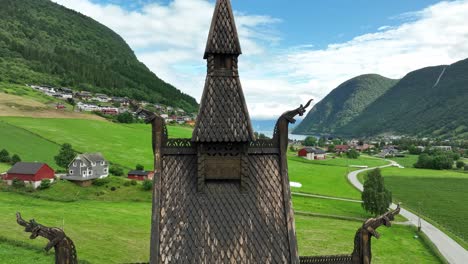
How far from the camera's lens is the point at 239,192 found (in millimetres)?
13102

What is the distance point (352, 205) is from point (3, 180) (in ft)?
230

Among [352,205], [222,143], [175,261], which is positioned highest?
[222,143]

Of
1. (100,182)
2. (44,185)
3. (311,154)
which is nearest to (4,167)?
(44,185)

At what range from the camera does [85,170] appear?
6969 cm

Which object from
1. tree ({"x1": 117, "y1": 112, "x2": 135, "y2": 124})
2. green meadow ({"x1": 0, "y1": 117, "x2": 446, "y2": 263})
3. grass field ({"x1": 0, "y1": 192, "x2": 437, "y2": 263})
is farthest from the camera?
tree ({"x1": 117, "y1": 112, "x2": 135, "y2": 124})

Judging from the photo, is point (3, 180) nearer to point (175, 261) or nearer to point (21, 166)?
point (21, 166)

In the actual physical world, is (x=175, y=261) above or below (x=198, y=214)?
below

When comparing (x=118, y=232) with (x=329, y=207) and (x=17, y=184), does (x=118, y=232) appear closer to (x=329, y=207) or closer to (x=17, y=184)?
(x=17, y=184)

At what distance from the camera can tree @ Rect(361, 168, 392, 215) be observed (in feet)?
202

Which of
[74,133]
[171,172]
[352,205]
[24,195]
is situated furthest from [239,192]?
[74,133]

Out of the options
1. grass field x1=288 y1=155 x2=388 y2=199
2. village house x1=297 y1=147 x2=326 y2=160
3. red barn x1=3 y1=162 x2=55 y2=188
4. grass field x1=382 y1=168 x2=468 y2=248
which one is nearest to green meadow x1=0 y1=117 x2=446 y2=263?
grass field x1=288 y1=155 x2=388 y2=199

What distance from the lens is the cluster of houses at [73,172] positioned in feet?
205

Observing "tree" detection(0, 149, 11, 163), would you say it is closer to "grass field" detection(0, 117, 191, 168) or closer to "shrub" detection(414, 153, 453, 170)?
"grass field" detection(0, 117, 191, 168)

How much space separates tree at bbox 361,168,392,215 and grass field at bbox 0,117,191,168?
5922 cm
